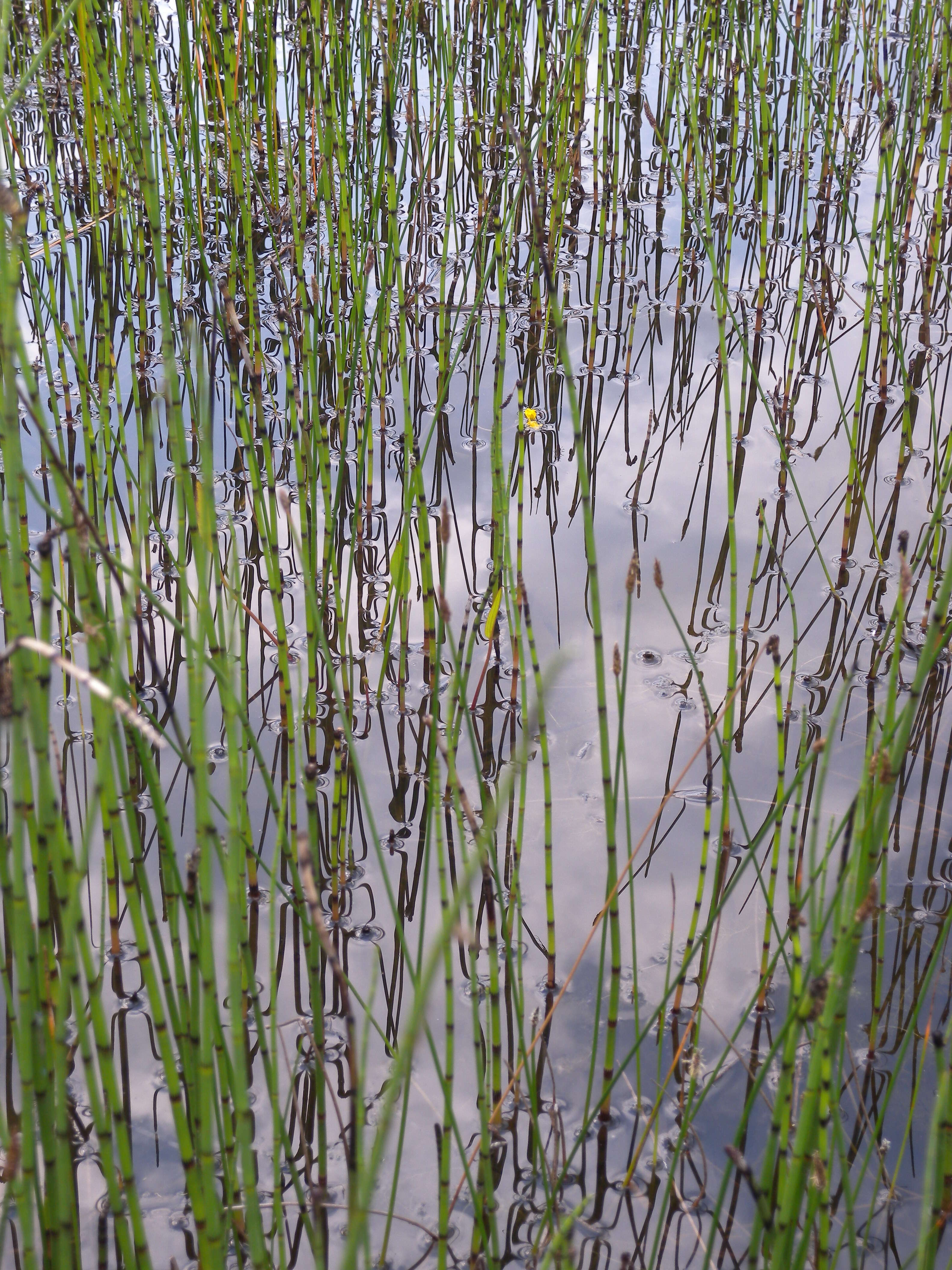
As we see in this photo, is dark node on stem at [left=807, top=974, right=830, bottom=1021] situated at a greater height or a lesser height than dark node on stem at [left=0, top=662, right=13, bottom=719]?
lesser

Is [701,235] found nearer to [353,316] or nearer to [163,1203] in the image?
[353,316]

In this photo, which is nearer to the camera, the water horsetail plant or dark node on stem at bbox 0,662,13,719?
dark node on stem at bbox 0,662,13,719

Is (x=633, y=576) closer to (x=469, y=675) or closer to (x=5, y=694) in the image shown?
(x=5, y=694)

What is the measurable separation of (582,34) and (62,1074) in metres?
2.31

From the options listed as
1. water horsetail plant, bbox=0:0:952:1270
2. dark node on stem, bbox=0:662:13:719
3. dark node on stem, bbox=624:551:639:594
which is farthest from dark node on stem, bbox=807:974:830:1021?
dark node on stem, bbox=0:662:13:719

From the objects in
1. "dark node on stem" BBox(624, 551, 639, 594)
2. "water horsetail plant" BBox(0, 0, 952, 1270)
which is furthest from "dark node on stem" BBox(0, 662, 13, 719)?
"dark node on stem" BBox(624, 551, 639, 594)

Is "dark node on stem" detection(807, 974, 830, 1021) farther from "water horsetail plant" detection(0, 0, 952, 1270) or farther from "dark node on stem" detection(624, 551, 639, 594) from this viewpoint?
"dark node on stem" detection(624, 551, 639, 594)

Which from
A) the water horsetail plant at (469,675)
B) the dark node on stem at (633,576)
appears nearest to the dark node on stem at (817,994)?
the water horsetail plant at (469,675)

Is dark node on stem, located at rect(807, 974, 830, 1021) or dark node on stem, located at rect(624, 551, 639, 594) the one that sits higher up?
dark node on stem, located at rect(624, 551, 639, 594)

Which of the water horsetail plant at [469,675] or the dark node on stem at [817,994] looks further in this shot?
the water horsetail plant at [469,675]

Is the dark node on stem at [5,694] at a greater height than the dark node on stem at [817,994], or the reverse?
the dark node on stem at [5,694]

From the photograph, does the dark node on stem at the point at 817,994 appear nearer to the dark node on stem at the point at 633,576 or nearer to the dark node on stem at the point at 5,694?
the dark node on stem at the point at 633,576

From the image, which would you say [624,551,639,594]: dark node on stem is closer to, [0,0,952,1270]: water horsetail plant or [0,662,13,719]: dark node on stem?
[0,0,952,1270]: water horsetail plant

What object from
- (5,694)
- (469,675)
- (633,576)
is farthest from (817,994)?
(469,675)
